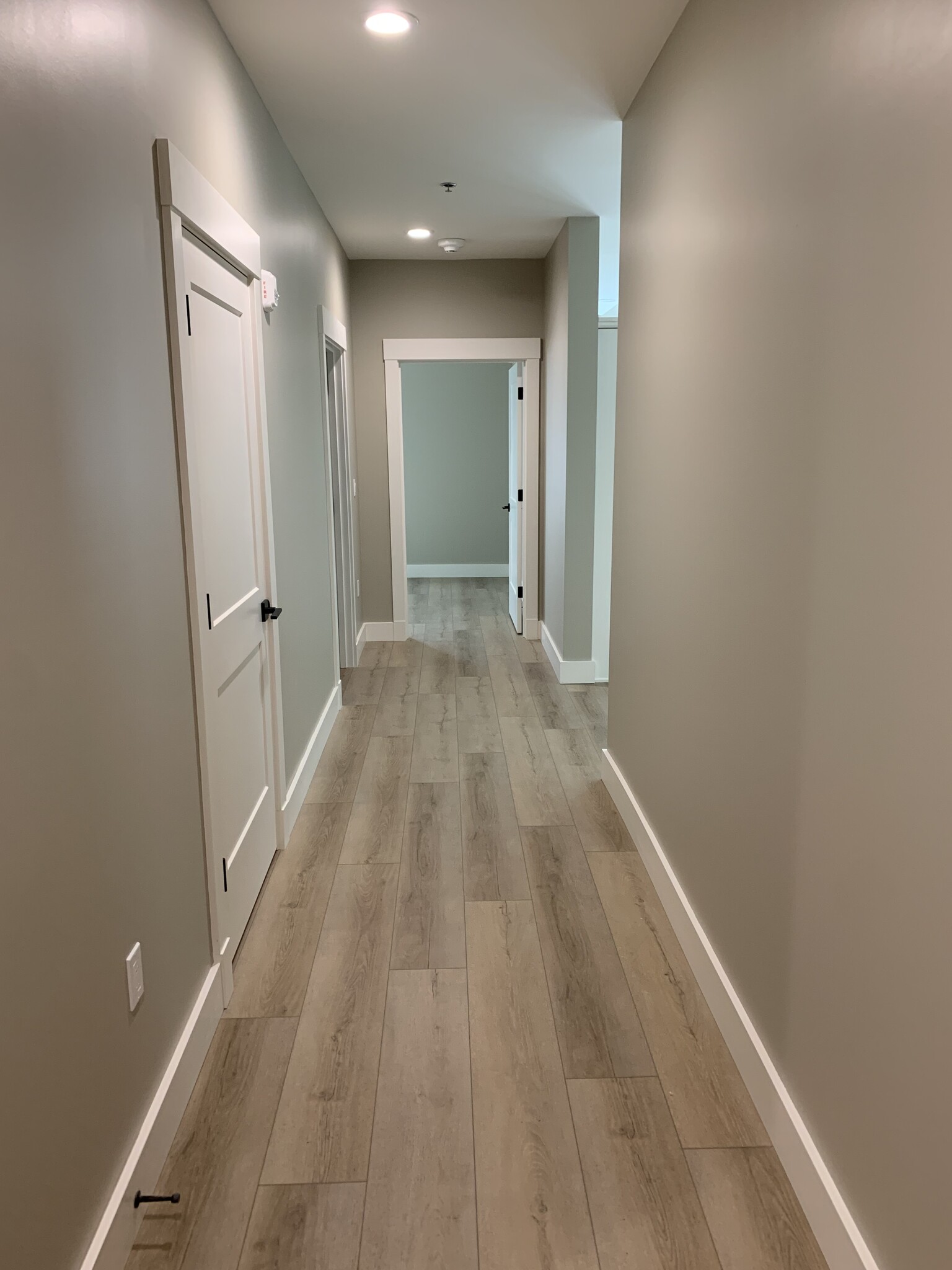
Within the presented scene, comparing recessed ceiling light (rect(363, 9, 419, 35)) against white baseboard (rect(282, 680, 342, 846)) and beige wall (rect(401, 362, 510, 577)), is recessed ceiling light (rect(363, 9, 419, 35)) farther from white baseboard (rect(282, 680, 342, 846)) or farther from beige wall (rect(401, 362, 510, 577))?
beige wall (rect(401, 362, 510, 577))

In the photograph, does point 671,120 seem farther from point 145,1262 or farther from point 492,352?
point 492,352

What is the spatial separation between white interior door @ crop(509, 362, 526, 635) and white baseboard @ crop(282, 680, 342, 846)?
2238 mm

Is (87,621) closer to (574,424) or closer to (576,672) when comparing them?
(574,424)

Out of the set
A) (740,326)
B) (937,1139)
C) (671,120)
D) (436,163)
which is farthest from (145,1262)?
(436,163)

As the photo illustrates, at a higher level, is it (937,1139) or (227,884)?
(937,1139)

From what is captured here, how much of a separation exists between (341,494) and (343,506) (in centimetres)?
11

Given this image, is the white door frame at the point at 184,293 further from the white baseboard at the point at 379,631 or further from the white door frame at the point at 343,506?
the white baseboard at the point at 379,631

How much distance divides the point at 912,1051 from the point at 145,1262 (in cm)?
133

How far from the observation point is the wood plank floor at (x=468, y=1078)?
1638 millimetres

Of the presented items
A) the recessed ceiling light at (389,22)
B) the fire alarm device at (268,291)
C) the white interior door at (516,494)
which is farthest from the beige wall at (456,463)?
the recessed ceiling light at (389,22)

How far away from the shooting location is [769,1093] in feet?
6.13

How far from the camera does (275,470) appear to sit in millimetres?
3170

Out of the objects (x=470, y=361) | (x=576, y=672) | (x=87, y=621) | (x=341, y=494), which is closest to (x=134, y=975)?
(x=87, y=621)

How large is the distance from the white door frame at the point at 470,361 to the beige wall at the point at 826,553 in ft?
11.3
